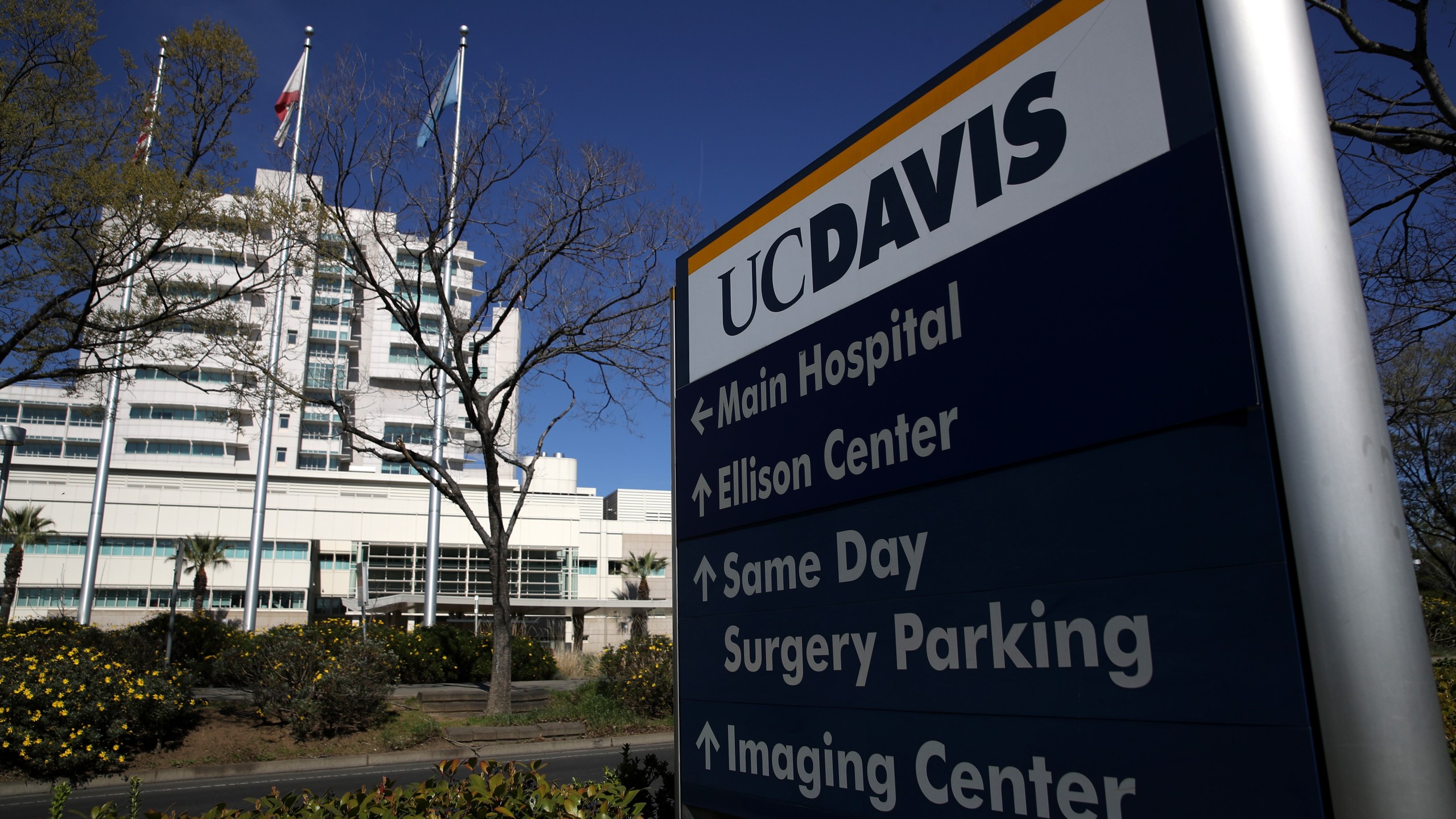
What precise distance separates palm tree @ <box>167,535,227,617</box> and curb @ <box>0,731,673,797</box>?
3740 cm

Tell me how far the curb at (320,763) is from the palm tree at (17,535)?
35.7 m

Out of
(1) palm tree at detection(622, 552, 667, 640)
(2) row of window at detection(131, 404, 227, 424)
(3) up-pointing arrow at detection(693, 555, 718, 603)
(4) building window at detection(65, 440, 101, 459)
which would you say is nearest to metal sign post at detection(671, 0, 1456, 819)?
(3) up-pointing arrow at detection(693, 555, 718, 603)

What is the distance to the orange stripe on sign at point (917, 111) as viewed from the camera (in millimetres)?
1884

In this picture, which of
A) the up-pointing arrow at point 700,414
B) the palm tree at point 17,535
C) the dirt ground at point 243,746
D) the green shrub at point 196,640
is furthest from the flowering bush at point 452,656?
the palm tree at point 17,535

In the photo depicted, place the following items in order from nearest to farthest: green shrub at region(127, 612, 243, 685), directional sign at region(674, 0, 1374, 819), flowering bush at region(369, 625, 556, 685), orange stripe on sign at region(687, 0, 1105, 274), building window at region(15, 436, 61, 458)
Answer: directional sign at region(674, 0, 1374, 819), orange stripe on sign at region(687, 0, 1105, 274), green shrub at region(127, 612, 243, 685), flowering bush at region(369, 625, 556, 685), building window at region(15, 436, 61, 458)

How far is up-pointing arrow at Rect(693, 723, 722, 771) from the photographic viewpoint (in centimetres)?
256

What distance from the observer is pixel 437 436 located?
25.2m

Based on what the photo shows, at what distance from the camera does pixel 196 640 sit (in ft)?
80.8

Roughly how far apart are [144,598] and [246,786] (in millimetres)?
45375

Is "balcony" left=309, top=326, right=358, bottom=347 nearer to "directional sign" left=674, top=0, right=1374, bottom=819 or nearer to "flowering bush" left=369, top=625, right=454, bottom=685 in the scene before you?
"flowering bush" left=369, top=625, right=454, bottom=685

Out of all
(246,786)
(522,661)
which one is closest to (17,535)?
(522,661)

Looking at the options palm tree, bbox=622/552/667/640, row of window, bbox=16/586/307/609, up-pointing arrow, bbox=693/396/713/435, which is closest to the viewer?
up-pointing arrow, bbox=693/396/713/435

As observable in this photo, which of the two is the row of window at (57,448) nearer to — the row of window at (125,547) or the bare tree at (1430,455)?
the row of window at (125,547)

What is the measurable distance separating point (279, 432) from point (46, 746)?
65.9 m
